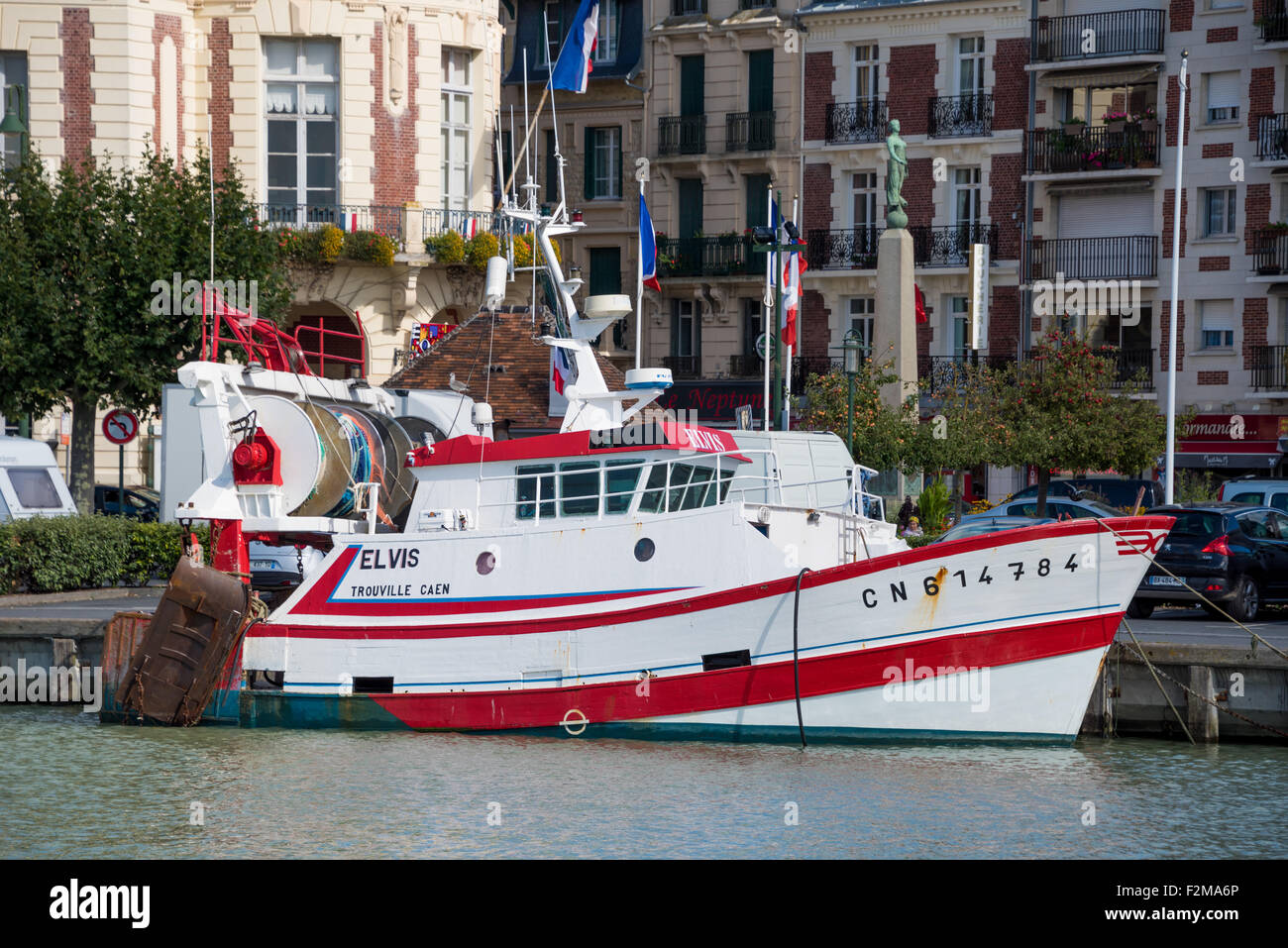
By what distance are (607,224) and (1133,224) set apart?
52.0 ft

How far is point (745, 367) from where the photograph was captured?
5412 cm

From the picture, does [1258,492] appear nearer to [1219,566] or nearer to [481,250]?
[1219,566]

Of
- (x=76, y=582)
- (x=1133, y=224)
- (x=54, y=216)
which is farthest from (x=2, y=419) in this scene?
(x=1133, y=224)

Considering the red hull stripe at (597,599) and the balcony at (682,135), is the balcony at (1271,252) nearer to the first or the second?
the balcony at (682,135)

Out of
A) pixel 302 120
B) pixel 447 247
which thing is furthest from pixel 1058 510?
pixel 302 120

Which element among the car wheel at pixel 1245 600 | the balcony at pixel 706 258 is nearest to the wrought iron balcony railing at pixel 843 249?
the balcony at pixel 706 258

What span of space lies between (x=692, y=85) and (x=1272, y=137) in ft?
55.1

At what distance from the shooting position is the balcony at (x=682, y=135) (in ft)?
179

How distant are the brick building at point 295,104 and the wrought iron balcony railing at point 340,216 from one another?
4cm

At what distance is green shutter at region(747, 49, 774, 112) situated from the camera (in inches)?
2106

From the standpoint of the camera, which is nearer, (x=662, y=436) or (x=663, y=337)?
(x=662, y=436)

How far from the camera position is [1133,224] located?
161 ft

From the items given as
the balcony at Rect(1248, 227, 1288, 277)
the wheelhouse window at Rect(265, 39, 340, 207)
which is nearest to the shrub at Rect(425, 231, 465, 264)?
the wheelhouse window at Rect(265, 39, 340, 207)
